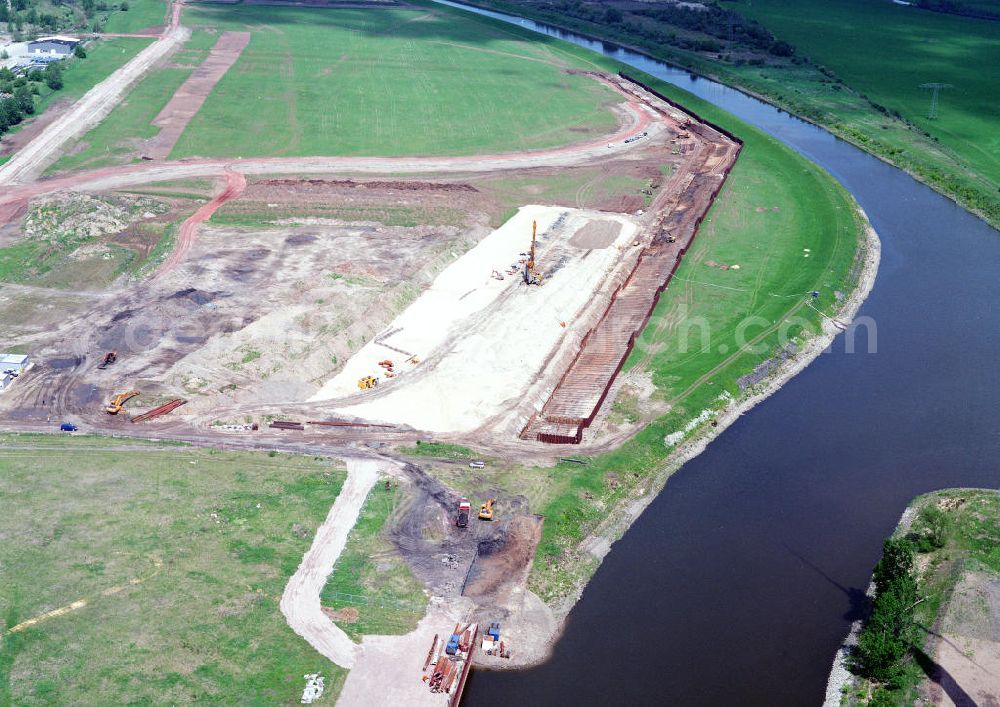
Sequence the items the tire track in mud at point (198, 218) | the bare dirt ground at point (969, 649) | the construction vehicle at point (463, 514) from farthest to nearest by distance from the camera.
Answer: the tire track in mud at point (198, 218) → the construction vehicle at point (463, 514) → the bare dirt ground at point (969, 649)

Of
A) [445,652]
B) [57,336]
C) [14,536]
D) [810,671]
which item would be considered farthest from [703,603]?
[57,336]

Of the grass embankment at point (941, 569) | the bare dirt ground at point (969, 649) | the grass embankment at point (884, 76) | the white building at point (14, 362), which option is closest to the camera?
the bare dirt ground at point (969, 649)

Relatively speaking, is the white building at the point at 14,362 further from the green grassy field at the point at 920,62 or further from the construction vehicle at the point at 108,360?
the green grassy field at the point at 920,62

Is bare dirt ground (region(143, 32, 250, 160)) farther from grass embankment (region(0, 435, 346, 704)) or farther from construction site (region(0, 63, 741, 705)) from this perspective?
grass embankment (region(0, 435, 346, 704))

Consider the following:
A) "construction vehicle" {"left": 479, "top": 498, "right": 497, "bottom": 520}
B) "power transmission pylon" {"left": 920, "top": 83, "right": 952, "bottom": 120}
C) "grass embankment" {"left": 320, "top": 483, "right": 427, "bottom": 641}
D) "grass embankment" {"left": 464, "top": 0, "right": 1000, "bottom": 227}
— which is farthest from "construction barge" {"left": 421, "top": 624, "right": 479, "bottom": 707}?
"power transmission pylon" {"left": 920, "top": 83, "right": 952, "bottom": 120}

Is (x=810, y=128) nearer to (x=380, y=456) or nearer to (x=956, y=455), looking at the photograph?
(x=956, y=455)

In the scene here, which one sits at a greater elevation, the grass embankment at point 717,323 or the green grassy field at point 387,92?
the green grassy field at point 387,92

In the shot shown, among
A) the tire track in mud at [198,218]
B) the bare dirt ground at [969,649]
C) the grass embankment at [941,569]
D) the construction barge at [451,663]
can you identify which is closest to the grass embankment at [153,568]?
the construction barge at [451,663]

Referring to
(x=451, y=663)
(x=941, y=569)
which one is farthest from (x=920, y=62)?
(x=451, y=663)
